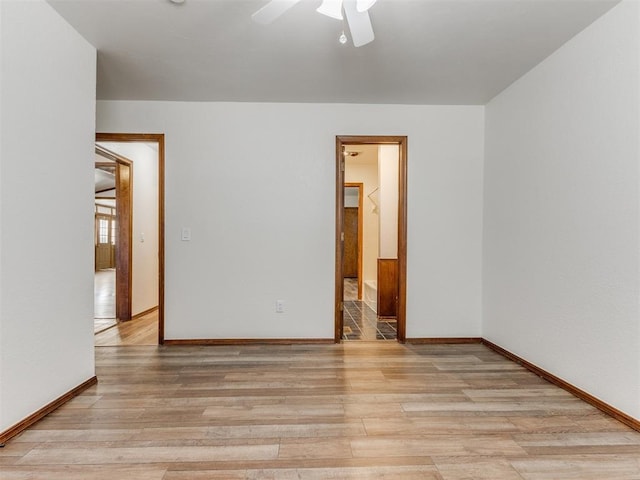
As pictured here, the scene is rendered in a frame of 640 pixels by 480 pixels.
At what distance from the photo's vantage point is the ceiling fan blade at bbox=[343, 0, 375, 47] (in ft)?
5.53

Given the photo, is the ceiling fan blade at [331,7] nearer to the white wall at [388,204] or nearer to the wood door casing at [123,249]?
the white wall at [388,204]

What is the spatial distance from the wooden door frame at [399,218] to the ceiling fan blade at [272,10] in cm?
165

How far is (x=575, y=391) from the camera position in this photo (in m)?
2.20

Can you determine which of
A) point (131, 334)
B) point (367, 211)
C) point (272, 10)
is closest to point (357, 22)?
point (272, 10)

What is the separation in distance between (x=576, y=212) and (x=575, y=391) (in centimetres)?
113

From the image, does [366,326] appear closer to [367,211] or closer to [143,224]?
[367,211]

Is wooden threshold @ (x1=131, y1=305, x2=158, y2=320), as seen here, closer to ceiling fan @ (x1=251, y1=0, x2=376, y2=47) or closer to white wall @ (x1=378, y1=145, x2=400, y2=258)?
white wall @ (x1=378, y1=145, x2=400, y2=258)

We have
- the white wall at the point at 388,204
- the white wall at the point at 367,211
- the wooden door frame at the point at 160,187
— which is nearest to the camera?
the wooden door frame at the point at 160,187

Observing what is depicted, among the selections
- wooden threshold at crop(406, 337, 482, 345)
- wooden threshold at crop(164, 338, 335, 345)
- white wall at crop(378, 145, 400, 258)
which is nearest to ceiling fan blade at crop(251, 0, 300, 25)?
wooden threshold at crop(164, 338, 335, 345)

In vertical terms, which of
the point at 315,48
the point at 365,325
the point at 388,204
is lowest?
the point at 365,325

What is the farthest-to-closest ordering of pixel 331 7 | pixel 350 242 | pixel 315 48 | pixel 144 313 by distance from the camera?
pixel 350 242 → pixel 144 313 → pixel 315 48 → pixel 331 7

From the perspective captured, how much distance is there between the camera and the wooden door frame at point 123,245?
4.14m

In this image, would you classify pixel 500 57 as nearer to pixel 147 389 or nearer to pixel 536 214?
pixel 536 214

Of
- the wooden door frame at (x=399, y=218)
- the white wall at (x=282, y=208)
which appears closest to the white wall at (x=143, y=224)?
the white wall at (x=282, y=208)
